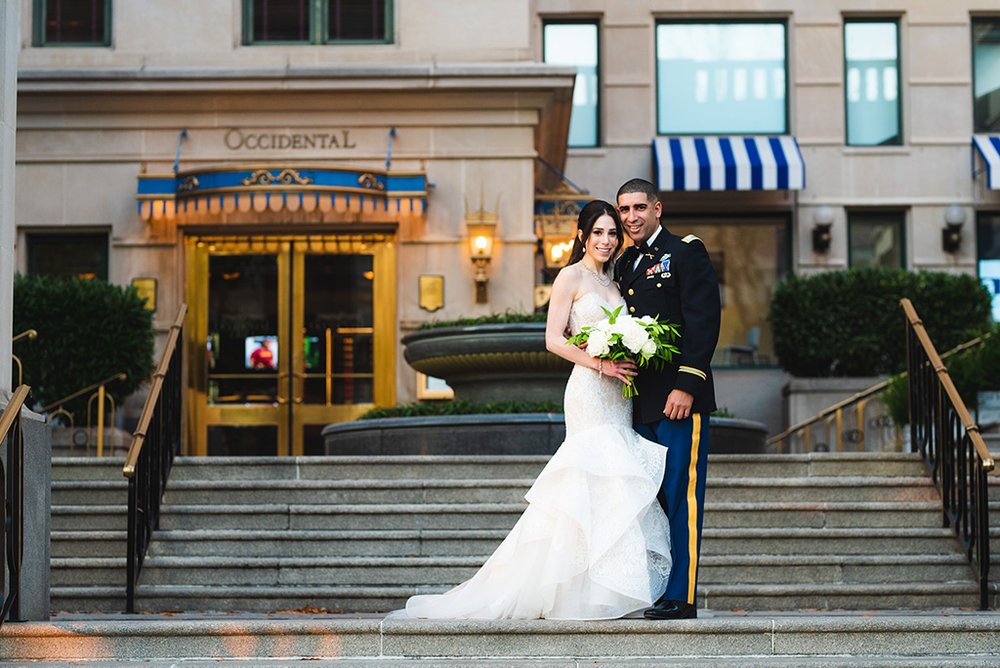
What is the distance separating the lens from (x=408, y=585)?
10.5 meters

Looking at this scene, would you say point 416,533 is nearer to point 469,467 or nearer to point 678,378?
point 469,467

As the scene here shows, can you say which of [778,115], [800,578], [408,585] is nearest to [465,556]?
[408,585]

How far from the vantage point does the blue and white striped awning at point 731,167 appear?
2075 centimetres

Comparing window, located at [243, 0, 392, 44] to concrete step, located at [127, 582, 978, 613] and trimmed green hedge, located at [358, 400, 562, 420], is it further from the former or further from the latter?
concrete step, located at [127, 582, 978, 613]

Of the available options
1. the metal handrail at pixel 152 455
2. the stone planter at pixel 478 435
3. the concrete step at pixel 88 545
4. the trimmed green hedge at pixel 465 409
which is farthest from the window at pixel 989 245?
the concrete step at pixel 88 545

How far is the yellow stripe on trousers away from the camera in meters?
7.75

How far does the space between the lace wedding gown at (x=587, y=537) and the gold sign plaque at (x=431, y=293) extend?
9.55 metres

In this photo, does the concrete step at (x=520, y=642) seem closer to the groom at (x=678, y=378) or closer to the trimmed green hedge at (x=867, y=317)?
the groom at (x=678, y=378)

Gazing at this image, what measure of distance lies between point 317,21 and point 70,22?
272cm

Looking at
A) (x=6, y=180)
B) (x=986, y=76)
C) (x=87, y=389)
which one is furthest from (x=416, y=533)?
(x=986, y=76)

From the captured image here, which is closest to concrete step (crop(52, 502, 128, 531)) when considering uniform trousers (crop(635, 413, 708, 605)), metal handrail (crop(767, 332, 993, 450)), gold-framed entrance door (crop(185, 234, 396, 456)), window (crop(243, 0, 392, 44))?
uniform trousers (crop(635, 413, 708, 605))

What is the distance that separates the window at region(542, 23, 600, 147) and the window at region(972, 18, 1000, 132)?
5023 mm

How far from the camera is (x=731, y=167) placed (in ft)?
68.1

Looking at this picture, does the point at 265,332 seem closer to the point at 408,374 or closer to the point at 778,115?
the point at 408,374
